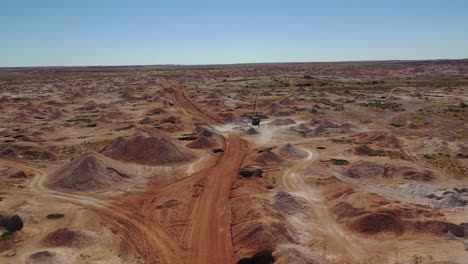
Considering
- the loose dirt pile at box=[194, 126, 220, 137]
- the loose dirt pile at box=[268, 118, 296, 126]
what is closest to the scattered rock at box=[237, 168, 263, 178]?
the loose dirt pile at box=[194, 126, 220, 137]

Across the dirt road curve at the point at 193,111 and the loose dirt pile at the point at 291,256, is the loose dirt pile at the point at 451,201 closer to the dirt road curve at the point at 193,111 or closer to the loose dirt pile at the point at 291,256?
the loose dirt pile at the point at 291,256

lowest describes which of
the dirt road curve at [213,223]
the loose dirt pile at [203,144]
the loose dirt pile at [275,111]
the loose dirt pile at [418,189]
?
the dirt road curve at [213,223]

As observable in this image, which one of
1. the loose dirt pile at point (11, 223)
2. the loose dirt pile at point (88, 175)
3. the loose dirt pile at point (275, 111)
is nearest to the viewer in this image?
the loose dirt pile at point (11, 223)

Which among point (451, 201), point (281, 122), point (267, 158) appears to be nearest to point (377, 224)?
point (451, 201)

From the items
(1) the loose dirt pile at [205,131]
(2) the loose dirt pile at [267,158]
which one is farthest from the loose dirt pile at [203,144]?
(2) the loose dirt pile at [267,158]

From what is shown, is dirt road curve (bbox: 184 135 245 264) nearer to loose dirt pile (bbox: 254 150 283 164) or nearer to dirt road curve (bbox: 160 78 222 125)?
loose dirt pile (bbox: 254 150 283 164)

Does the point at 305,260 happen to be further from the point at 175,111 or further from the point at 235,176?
the point at 175,111
